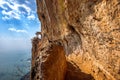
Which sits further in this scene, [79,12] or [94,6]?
[79,12]

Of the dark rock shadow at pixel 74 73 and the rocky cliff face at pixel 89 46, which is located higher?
the rocky cliff face at pixel 89 46

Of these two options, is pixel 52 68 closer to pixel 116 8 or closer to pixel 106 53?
pixel 106 53

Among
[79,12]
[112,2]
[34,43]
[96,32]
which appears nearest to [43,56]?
[79,12]

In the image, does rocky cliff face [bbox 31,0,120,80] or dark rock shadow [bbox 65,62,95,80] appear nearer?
rocky cliff face [bbox 31,0,120,80]

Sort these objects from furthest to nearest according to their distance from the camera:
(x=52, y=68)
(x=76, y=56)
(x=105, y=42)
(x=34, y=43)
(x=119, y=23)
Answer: (x=34, y=43)
(x=76, y=56)
(x=52, y=68)
(x=105, y=42)
(x=119, y=23)

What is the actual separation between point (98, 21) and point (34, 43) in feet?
96.4

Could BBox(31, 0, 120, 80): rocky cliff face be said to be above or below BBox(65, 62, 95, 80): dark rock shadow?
above

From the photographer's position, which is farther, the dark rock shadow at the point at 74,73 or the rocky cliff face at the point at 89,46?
the dark rock shadow at the point at 74,73

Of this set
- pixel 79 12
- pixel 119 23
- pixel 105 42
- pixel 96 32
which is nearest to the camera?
pixel 119 23

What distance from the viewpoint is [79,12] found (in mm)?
9055

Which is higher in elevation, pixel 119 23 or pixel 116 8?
pixel 116 8

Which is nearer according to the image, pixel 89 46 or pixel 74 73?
pixel 89 46

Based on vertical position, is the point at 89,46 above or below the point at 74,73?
above

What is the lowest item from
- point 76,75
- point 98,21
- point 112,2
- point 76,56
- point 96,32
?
point 76,75
